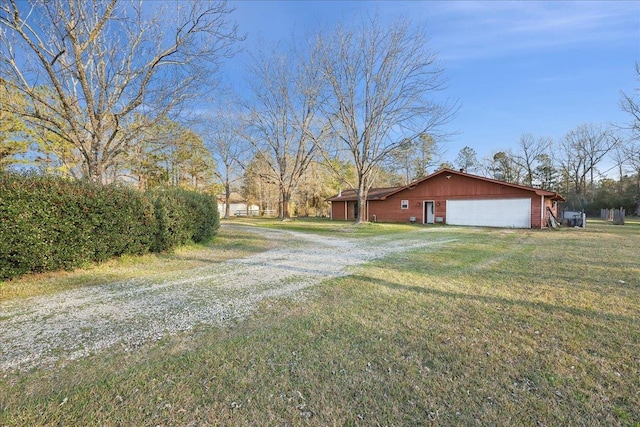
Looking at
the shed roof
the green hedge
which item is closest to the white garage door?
the shed roof

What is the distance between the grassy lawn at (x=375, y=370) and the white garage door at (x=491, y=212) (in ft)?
52.7

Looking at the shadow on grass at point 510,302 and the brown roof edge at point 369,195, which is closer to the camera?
the shadow on grass at point 510,302

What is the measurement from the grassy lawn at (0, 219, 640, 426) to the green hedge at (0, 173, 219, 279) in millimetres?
3645

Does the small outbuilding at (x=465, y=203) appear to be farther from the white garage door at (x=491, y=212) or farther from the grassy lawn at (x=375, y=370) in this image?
the grassy lawn at (x=375, y=370)

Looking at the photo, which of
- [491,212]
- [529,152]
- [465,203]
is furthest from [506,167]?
[491,212]

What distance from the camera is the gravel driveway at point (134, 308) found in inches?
115

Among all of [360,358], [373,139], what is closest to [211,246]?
[360,358]

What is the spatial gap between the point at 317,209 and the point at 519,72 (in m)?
29.3

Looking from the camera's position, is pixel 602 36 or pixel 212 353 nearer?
pixel 212 353

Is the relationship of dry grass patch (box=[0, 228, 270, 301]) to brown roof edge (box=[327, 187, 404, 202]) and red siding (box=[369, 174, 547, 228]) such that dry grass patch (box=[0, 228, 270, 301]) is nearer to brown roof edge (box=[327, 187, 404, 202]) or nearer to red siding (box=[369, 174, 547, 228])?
red siding (box=[369, 174, 547, 228])

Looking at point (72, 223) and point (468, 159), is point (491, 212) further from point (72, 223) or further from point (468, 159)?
point (468, 159)

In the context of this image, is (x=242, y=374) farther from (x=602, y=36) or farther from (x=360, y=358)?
(x=602, y=36)

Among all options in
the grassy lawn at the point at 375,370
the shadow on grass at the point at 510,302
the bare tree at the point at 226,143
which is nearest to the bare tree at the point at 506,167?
the bare tree at the point at 226,143

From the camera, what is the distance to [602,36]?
28.7 ft
